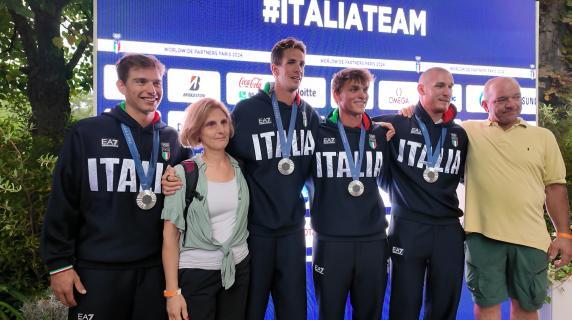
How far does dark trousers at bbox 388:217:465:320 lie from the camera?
288 cm

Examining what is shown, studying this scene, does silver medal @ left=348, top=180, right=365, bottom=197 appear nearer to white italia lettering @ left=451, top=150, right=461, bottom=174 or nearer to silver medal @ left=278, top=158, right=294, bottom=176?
silver medal @ left=278, top=158, right=294, bottom=176

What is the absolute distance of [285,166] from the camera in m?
2.62

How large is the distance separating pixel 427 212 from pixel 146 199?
157 centimetres

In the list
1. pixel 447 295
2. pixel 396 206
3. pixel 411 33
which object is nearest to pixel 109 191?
pixel 396 206

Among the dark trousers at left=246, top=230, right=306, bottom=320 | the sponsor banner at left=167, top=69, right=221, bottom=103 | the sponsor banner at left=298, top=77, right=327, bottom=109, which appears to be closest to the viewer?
the dark trousers at left=246, top=230, right=306, bottom=320

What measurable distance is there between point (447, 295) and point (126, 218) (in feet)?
6.15

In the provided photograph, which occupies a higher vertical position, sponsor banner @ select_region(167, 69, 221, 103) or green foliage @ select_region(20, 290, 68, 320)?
sponsor banner @ select_region(167, 69, 221, 103)

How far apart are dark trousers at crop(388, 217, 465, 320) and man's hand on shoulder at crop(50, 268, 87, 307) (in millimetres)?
1713

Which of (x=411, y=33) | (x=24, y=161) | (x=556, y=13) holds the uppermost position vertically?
(x=556, y=13)

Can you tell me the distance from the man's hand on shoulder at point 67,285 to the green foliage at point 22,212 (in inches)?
43.0

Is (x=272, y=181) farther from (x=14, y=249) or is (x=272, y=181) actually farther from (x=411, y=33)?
(x=411, y=33)

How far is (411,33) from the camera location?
3975mm

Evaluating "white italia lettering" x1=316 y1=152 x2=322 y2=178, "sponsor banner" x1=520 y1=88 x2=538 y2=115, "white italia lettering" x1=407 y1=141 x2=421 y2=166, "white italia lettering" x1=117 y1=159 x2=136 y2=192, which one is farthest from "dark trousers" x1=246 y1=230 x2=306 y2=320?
"sponsor banner" x1=520 y1=88 x2=538 y2=115

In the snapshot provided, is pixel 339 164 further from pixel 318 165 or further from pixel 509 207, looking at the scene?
pixel 509 207
